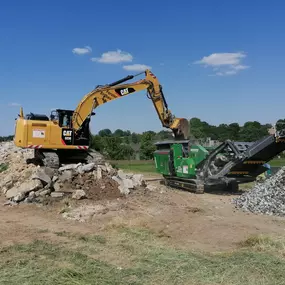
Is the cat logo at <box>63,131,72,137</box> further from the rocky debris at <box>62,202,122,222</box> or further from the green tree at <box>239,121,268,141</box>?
the green tree at <box>239,121,268,141</box>

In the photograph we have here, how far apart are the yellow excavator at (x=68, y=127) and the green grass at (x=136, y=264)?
21.0 feet

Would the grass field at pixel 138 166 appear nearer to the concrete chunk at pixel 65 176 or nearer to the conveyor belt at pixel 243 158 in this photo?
the conveyor belt at pixel 243 158

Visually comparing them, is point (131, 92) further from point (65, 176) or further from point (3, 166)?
point (3, 166)

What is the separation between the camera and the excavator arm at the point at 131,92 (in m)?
13.7

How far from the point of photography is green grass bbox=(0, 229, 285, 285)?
4945 mm

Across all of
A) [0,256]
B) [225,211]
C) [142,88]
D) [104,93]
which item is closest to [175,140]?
[142,88]

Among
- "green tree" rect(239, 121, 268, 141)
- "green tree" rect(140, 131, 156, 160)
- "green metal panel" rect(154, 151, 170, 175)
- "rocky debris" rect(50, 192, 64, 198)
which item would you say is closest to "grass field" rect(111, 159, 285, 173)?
"green tree" rect(140, 131, 156, 160)

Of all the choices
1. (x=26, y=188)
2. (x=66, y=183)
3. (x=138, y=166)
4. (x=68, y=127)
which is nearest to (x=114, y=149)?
(x=138, y=166)

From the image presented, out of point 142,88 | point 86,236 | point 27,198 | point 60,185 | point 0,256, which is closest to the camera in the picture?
point 0,256

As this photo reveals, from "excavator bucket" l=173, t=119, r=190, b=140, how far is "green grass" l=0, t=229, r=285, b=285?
27.5ft

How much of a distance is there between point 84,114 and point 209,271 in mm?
9356

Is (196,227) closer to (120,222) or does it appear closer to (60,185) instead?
(120,222)

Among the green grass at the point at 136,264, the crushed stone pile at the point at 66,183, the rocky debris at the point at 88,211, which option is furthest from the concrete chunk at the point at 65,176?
the green grass at the point at 136,264

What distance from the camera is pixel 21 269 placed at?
5270 mm
